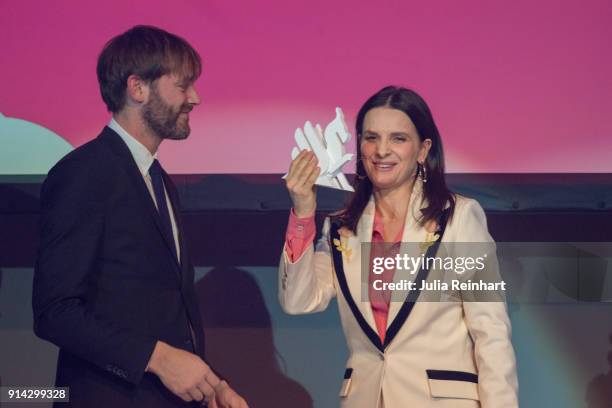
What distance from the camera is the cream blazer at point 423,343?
6.30ft

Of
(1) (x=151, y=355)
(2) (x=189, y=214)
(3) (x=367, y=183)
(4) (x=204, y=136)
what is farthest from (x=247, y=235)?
(1) (x=151, y=355)

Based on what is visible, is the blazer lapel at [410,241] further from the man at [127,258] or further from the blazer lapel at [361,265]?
the man at [127,258]

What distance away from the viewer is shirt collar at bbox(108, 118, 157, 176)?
1.89 m

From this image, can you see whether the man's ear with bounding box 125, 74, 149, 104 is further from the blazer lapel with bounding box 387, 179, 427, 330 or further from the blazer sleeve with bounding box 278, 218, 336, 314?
the blazer lapel with bounding box 387, 179, 427, 330

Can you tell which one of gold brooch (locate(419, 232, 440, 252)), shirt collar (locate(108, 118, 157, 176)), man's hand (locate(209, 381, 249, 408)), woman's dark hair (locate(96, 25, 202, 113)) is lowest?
man's hand (locate(209, 381, 249, 408))

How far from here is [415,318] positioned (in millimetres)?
1978

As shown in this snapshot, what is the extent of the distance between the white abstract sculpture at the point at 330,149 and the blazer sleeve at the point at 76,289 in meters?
0.58

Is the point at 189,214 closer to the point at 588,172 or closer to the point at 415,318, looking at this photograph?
the point at 415,318

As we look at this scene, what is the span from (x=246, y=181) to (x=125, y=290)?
43.0 inches

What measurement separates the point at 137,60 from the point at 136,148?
0.21 meters

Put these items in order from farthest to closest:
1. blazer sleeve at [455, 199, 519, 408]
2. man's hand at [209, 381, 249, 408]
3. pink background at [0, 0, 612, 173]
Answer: pink background at [0, 0, 612, 173] → blazer sleeve at [455, 199, 519, 408] → man's hand at [209, 381, 249, 408]

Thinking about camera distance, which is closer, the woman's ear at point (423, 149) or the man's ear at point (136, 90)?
the man's ear at point (136, 90)

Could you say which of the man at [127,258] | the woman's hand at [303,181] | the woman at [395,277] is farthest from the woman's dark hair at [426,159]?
the man at [127,258]

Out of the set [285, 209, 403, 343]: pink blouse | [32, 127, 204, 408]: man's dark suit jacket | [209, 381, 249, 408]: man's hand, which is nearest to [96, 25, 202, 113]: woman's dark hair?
[32, 127, 204, 408]: man's dark suit jacket
